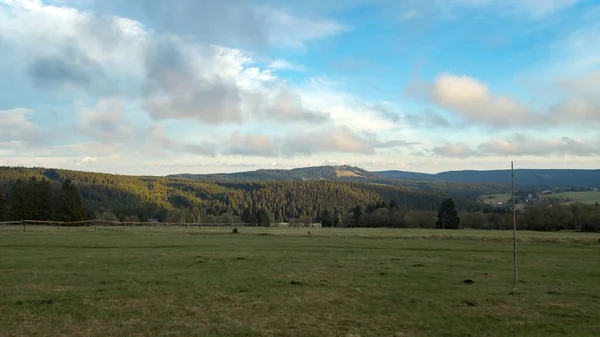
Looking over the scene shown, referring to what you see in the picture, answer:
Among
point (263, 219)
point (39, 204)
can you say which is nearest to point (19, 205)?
point (39, 204)

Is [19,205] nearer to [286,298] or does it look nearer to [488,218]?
[286,298]

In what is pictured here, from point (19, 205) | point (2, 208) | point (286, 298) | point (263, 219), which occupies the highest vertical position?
point (286, 298)

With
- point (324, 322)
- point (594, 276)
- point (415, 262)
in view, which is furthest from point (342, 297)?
point (594, 276)

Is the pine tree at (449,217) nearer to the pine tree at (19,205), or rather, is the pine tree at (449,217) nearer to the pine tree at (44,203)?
the pine tree at (44,203)

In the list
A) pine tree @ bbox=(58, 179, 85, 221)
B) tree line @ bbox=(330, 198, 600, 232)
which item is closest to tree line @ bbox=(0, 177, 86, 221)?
pine tree @ bbox=(58, 179, 85, 221)

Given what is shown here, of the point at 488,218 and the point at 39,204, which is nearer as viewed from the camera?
the point at 39,204

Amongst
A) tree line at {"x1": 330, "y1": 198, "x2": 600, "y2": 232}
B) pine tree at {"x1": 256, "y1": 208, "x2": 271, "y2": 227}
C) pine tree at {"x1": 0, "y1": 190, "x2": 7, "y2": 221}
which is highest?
pine tree at {"x1": 0, "y1": 190, "x2": 7, "y2": 221}

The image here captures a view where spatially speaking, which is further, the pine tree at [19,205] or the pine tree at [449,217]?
the pine tree at [449,217]

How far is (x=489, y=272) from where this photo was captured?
84.5 feet

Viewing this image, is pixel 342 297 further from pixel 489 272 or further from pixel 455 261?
pixel 455 261

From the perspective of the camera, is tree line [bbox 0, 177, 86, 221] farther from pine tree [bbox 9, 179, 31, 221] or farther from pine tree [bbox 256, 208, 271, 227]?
pine tree [bbox 256, 208, 271, 227]

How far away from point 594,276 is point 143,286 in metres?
24.0

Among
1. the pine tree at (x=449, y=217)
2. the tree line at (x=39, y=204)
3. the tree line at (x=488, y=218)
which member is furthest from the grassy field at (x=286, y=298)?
the pine tree at (x=449, y=217)

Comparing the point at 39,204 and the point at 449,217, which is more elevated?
the point at 39,204
